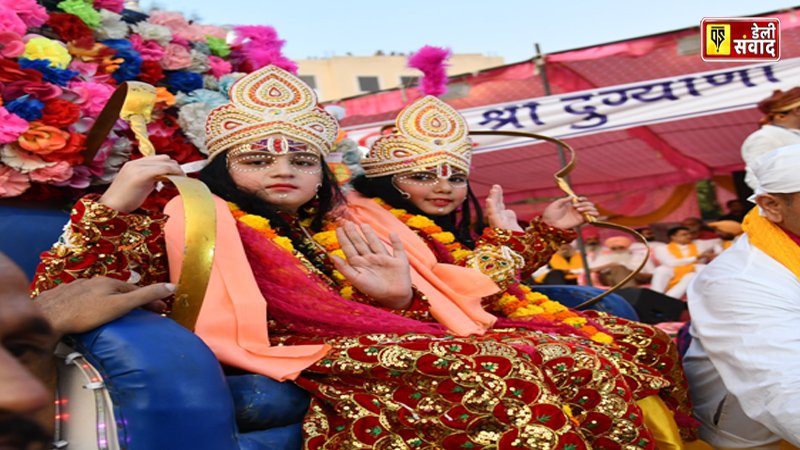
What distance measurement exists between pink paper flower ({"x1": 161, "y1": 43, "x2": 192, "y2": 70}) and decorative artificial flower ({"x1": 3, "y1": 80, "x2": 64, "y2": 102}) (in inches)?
24.2

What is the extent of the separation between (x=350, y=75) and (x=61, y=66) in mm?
23554

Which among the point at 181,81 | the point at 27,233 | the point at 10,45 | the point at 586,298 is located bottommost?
the point at 586,298

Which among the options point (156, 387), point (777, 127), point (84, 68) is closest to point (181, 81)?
point (84, 68)

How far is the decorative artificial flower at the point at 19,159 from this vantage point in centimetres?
264

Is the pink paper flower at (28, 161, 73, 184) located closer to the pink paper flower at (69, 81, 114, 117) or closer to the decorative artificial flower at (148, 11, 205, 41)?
the pink paper flower at (69, 81, 114, 117)

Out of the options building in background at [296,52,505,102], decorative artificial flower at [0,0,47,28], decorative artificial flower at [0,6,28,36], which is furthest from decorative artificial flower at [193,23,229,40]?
building in background at [296,52,505,102]

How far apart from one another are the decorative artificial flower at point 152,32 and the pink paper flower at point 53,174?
79cm

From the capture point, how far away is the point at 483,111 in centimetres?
716

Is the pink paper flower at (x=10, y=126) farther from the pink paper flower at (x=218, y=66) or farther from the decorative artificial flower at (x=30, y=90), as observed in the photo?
the pink paper flower at (x=218, y=66)

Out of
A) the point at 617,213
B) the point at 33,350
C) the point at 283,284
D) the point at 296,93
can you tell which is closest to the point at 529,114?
the point at 617,213

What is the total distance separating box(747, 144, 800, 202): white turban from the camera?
2826mm

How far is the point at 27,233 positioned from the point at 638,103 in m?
5.23

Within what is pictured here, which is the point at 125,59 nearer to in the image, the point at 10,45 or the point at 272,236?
the point at 10,45

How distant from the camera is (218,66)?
11.6 feet
